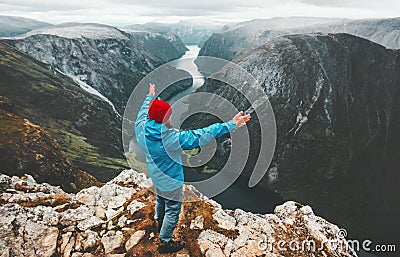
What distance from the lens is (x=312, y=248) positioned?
42.4 feet

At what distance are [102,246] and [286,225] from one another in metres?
8.73

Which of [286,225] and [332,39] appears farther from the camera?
[332,39]

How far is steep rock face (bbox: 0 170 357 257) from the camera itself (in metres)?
11.6

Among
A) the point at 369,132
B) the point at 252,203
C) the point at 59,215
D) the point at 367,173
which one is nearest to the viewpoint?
the point at 59,215

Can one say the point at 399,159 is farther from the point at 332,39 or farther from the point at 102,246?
the point at 102,246

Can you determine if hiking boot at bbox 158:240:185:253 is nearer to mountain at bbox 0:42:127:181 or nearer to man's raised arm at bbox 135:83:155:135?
man's raised arm at bbox 135:83:155:135

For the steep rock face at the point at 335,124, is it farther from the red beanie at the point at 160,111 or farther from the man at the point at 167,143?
the red beanie at the point at 160,111

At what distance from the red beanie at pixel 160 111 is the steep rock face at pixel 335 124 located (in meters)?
101

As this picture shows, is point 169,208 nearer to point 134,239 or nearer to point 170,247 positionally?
point 170,247

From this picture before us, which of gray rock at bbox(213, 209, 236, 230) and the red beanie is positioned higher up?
the red beanie

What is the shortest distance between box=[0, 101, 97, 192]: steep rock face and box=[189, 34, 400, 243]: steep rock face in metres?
68.3

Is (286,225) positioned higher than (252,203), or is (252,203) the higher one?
(286,225)

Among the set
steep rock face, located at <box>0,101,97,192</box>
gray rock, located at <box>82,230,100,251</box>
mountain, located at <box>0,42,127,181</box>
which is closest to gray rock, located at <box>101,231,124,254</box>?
gray rock, located at <box>82,230,100,251</box>

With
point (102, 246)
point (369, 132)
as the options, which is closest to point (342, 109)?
point (369, 132)
